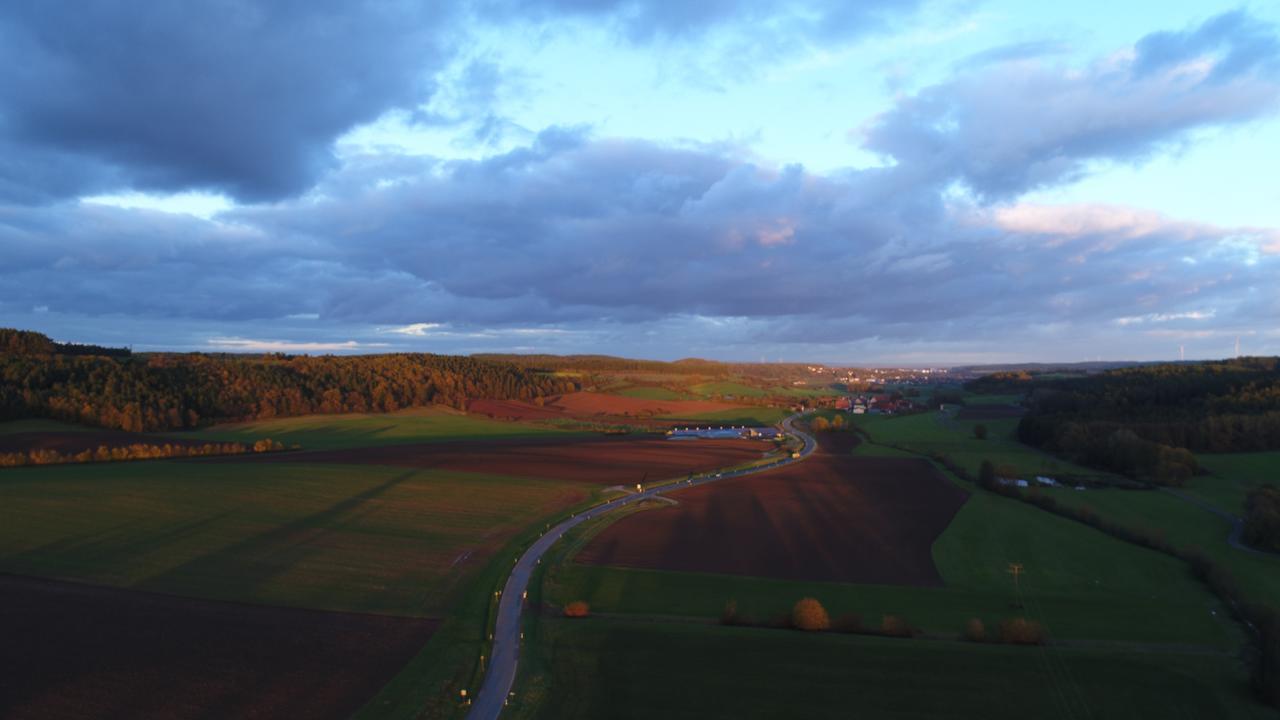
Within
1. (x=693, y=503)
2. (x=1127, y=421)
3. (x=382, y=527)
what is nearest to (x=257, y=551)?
(x=382, y=527)

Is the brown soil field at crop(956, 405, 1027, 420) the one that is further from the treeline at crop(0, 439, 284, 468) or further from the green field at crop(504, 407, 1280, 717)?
the treeline at crop(0, 439, 284, 468)

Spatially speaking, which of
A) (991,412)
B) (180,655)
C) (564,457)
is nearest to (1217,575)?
(180,655)

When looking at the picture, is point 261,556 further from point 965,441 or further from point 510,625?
point 965,441

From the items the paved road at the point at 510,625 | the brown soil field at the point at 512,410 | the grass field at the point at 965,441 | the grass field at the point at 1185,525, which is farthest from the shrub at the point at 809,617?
the brown soil field at the point at 512,410

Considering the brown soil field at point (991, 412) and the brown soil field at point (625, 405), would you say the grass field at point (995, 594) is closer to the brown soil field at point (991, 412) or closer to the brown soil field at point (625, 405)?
the brown soil field at point (991, 412)

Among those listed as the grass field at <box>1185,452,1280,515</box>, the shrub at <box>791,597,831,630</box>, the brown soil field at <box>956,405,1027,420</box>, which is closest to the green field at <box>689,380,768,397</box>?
the brown soil field at <box>956,405,1027,420</box>
